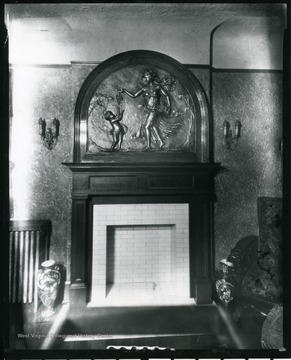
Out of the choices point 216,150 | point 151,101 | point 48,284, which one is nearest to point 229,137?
point 216,150

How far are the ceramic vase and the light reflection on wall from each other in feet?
1.63

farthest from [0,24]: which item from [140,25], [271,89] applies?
[271,89]

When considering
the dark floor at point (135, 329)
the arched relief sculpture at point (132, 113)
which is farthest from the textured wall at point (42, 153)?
the dark floor at point (135, 329)

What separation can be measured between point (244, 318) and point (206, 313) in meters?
0.32

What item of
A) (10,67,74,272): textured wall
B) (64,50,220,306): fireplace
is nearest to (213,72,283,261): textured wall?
(64,50,220,306): fireplace

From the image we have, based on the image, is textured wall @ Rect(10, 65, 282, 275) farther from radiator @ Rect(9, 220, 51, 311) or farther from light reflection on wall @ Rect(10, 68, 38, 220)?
radiator @ Rect(9, 220, 51, 311)

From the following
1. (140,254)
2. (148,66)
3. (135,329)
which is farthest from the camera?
(148,66)

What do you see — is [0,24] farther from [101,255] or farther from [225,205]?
[225,205]

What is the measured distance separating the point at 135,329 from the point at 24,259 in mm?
1108

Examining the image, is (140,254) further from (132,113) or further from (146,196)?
(132,113)

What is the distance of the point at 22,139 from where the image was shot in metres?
2.41

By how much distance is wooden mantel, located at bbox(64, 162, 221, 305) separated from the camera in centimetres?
240


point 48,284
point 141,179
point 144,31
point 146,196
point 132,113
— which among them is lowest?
point 48,284

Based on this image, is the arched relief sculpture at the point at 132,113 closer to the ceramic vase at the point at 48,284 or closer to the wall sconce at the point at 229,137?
the wall sconce at the point at 229,137
